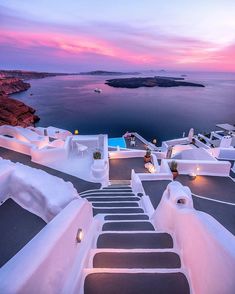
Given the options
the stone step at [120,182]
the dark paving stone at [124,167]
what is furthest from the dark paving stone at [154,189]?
the dark paving stone at [124,167]

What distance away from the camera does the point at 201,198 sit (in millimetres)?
7973

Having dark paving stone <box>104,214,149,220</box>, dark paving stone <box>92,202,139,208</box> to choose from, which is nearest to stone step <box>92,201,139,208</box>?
dark paving stone <box>92,202,139,208</box>

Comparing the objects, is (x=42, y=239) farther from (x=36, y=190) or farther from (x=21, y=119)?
(x=21, y=119)

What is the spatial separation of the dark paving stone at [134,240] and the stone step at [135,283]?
0.77 metres

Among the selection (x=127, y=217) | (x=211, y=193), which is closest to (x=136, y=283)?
(x=127, y=217)

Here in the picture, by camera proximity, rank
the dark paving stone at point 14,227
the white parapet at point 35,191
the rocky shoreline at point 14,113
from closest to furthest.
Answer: the dark paving stone at point 14,227 < the white parapet at point 35,191 < the rocky shoreline at point 14,113

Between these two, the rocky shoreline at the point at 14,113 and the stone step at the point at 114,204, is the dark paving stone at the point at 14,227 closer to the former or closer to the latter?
the stone step at the point at 114,204

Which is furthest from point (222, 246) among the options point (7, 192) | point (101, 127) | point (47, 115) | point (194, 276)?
point (47, 115)

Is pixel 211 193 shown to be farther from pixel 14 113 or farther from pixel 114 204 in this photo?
pixel 14 113

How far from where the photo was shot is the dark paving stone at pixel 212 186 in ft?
26.9

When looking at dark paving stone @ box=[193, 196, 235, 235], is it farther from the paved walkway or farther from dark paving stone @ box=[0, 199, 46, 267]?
dark paving stone @ box=[0, 199, 46, 267]

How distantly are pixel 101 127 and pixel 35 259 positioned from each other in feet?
171

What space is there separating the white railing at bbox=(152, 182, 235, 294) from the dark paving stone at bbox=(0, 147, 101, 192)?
7.14 metres

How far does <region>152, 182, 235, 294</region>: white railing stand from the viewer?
2.31m
